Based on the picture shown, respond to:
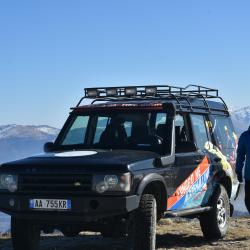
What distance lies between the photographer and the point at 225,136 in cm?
1023

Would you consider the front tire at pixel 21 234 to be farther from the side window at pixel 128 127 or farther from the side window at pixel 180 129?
the side window at pixel 180 129

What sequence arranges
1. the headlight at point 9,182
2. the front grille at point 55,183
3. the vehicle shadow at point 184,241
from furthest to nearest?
the vehicle shadow at point 184,241 → the headlight at point 9,182 → the front grille at point 55,183

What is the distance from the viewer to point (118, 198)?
6.65m

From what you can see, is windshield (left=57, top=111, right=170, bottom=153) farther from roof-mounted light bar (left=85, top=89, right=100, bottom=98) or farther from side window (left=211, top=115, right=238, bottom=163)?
side window (left=211, top=115, right=238, bottom=163)

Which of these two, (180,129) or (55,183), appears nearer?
(55,183)

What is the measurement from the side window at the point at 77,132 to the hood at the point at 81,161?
106 cm

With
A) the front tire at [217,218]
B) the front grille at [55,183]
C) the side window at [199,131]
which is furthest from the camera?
the front tire at [217,218]

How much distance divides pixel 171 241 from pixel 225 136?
6.78 feet

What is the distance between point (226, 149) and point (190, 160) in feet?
5.70

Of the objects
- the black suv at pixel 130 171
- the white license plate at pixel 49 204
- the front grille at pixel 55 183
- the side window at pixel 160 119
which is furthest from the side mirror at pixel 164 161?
the white license plate at pixel 49 204

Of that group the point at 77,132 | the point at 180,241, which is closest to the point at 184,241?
the point at 180,241

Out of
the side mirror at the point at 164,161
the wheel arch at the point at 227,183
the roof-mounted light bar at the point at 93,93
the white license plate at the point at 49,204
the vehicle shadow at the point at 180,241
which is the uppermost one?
the roof-mounted light bar at the point at 93,93

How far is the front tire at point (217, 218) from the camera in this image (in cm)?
925

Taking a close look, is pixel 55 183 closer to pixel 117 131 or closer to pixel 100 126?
pixel 117 131
